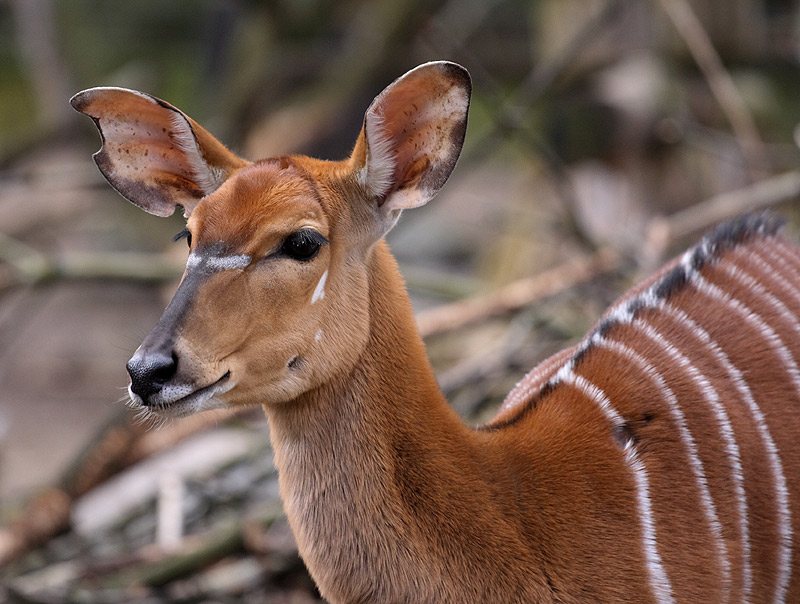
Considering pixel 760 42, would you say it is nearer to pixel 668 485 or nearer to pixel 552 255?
pixel 552 255

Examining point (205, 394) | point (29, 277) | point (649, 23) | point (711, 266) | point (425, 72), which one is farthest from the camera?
point (649, 23)

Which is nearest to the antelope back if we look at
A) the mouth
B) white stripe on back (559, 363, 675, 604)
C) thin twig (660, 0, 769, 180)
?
white stripe on back (559, 363, 675, 604)

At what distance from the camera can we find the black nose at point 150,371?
190 cm

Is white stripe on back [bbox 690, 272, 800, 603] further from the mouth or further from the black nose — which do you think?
the black nose

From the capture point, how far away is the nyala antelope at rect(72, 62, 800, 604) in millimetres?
2076

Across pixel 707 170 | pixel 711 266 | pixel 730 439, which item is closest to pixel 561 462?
pixel 730 439

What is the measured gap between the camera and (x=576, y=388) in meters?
2.35

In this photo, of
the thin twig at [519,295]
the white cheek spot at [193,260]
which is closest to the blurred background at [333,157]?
the thin twig at [519,295]

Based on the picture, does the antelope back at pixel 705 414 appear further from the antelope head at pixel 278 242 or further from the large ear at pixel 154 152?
the large ear at pixel 154 152

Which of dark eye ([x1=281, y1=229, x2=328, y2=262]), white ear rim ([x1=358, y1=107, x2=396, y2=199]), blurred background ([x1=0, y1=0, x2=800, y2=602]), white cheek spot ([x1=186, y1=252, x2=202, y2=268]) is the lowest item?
blurred background ([x1=0, y1=0, x2=800, y2=602])

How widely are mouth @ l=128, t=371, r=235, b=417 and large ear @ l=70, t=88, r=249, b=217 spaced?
590mm

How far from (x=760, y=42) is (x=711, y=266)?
4.86m

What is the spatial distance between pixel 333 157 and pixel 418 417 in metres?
4.83

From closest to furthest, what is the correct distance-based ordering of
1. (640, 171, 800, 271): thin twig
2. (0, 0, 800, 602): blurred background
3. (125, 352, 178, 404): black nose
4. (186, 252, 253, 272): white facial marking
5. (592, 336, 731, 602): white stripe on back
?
(125, 352, 178, 404): black nose → (186, 252, 253, 272): white facial marking → (592, 336, 731, 602): white stripe on back → (0, 0, 800, 602): blurred background → (640, 171, 800, 271): thin twig
